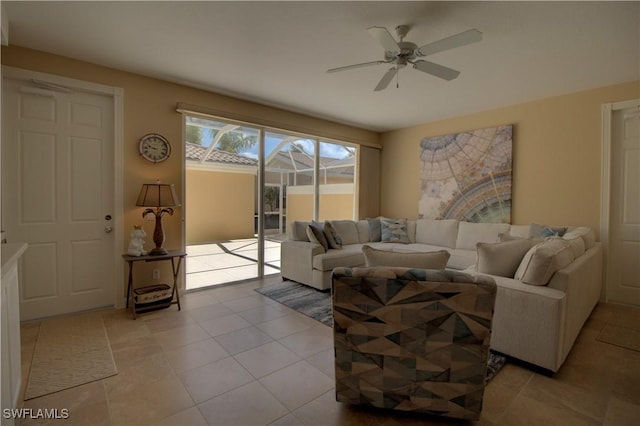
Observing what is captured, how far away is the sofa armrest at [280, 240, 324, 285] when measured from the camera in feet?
13.5

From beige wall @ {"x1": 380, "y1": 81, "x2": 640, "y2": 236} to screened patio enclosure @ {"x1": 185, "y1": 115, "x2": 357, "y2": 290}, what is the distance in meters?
2.40

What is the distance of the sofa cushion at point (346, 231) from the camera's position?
4.87 meters

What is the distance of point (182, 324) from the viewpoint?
9.82 feet

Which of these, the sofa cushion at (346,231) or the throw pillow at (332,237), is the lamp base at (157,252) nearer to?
the throw pillow at (332,237)

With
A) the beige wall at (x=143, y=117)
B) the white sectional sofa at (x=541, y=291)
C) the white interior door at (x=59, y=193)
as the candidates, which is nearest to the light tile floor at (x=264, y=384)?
the white sectional sofa at (x=541, y=291)

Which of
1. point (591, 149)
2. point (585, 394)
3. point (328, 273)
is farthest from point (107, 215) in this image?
point (591, 149)

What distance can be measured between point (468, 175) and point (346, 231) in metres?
2.10

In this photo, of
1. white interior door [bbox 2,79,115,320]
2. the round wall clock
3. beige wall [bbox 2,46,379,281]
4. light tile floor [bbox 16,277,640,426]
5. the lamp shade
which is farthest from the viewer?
the round wall clock

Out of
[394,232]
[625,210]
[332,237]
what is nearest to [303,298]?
[332,237]

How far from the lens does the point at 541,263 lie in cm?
221

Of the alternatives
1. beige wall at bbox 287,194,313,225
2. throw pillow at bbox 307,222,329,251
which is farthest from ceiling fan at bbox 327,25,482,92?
beige wall at bbox 287,194,313,225

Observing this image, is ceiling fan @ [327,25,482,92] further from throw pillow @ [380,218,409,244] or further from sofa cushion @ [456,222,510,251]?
throw pillow @ [380,218,409,244]

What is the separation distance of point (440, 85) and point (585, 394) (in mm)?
3166

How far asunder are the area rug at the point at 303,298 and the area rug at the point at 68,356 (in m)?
1.72
